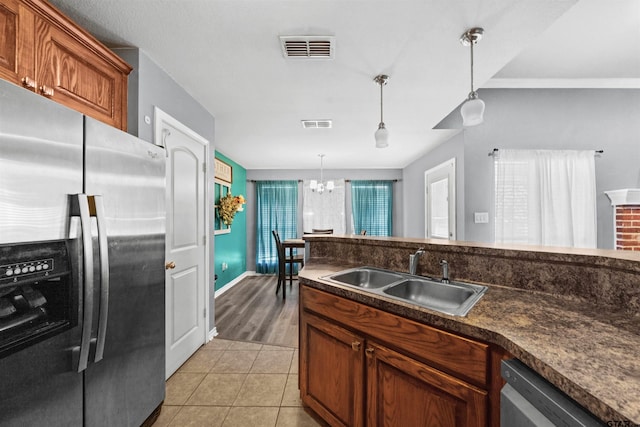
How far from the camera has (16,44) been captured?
1185mm

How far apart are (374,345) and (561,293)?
894mm

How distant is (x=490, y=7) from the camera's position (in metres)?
1.44

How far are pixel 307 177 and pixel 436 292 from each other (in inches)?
194

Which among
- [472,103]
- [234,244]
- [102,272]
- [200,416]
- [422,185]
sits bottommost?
[200,416]

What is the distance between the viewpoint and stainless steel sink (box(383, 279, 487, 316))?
1.44 m

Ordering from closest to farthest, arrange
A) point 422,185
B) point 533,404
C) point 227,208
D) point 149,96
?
point 533,404
point 149,96
point 227,208
point 422,185

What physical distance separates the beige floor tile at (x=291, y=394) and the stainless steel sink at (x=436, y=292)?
1041 millimetres

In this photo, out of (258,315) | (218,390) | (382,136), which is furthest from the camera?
(258,315)

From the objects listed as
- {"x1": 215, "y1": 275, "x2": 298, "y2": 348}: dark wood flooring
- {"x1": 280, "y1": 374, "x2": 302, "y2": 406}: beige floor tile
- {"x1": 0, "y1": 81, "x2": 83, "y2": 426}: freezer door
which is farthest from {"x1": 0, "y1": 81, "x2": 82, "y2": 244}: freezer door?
{"x1": 215, "y1": 275, "x2": 298, "y2": 348}: dark wood flooring

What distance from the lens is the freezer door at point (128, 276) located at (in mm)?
1255

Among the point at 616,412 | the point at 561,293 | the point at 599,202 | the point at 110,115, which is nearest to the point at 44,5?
the point at 110,115

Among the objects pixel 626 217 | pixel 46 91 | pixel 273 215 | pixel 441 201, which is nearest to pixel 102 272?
pixel 46 91

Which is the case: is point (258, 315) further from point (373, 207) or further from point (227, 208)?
point (373, 207)

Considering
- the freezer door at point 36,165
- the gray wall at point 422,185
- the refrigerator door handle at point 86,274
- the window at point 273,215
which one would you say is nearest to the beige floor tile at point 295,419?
the refrigerator door handle at point 86,274
